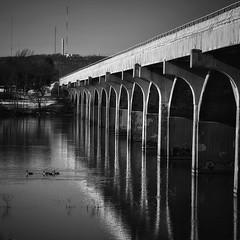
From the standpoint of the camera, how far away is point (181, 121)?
1497 inches

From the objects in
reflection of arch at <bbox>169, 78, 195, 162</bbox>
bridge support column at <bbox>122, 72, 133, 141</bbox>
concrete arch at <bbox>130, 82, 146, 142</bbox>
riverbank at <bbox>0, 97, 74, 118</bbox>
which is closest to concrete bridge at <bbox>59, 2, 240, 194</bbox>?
reflection of arch at <bbox>169, 78, 195, 162</bbox>

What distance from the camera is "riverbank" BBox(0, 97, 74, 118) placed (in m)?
104

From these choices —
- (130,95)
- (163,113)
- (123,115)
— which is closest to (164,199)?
(163,113)

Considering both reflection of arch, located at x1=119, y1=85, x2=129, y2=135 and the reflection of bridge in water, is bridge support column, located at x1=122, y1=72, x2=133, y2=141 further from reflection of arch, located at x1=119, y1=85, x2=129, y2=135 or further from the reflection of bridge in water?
the reflection of bridge in water

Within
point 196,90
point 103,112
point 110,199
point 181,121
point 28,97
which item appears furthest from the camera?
point 28,97

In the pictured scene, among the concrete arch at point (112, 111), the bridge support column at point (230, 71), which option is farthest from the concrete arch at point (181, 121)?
the concrete arch at point (112, 111)

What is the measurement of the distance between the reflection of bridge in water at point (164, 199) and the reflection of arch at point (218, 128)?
0.94 m

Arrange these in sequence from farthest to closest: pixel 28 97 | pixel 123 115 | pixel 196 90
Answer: pixel 28 97 < pixel 123 115 < pixel 196 90

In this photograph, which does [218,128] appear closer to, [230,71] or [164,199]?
[230,71]

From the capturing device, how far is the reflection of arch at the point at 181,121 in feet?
124

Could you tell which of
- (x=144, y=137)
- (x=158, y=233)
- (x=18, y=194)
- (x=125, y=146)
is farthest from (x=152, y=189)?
(x=125, y=146)

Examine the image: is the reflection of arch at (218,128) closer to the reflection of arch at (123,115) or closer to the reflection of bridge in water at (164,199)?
the reflection of bridge in water at (164,199)

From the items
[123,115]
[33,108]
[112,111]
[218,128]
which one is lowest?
[218,128]

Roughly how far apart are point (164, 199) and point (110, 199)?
2639 mm
